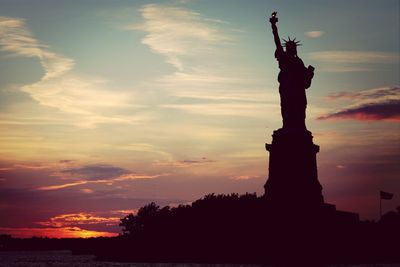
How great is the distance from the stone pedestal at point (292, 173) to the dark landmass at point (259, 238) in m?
0.56

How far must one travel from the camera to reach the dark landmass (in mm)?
34469

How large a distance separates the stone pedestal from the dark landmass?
0.56m

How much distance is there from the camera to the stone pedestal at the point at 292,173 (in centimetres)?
3416

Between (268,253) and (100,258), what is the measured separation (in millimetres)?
43689

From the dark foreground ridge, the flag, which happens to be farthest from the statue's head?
the flag

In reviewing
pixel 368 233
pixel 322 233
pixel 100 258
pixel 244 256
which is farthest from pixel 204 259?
pixel 100 258

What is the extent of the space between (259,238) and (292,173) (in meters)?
6.89

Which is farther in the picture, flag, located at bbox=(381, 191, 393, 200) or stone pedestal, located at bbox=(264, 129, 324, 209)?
flag, located at bbox=(381, 191, 393, 200)

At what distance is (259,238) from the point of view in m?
39.5

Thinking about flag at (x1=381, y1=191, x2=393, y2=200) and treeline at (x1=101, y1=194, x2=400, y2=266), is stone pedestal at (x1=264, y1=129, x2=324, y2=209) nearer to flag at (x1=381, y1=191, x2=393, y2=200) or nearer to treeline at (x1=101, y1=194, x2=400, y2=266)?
treeline at (x1=101, y1=194, x2=400, y2=266)

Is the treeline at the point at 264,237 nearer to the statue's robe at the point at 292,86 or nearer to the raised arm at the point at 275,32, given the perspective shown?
the statue's robe at the point at 292,86

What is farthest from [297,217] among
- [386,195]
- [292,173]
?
[386,195]

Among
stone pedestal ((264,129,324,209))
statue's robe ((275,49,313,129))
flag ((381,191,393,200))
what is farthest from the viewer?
flag ((381,191,393,200))

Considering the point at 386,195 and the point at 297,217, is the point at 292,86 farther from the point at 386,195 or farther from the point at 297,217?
the point at 386,195
